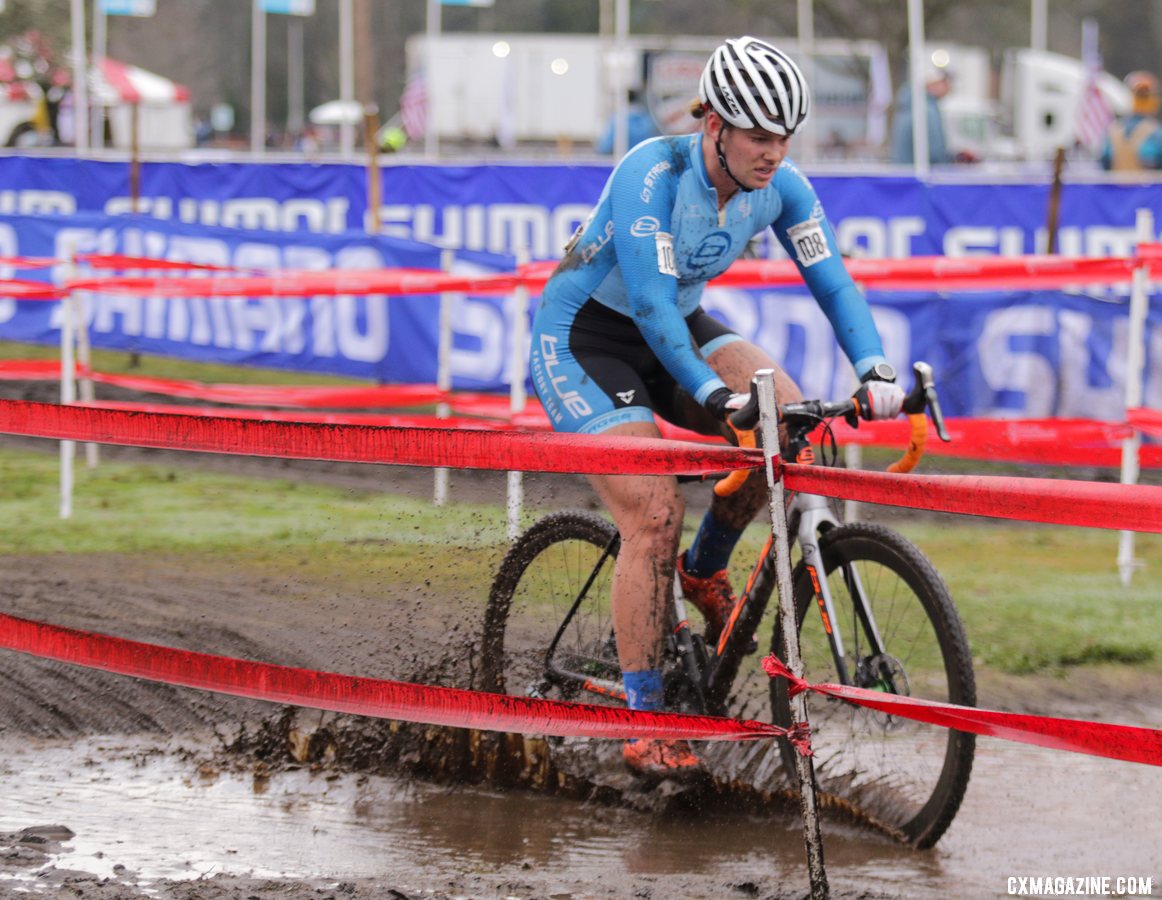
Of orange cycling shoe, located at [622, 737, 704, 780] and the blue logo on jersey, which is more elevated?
the blue logo on jersey

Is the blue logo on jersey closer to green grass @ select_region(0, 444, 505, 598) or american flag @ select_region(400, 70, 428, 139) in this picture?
green grass @ select_region(0, 444, 505, 598)

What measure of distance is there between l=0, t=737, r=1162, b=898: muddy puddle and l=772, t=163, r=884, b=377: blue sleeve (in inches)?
56.7

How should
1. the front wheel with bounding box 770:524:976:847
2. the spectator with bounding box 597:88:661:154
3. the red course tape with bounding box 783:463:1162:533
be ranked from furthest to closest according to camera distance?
1. the spectator with bounding box 597:88:661:154
2. the front wheel with bounding box 770:524:976:847
3. the red course tape with bounding box 783:463:1162:533

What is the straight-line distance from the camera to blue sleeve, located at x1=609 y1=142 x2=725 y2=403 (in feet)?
13.7

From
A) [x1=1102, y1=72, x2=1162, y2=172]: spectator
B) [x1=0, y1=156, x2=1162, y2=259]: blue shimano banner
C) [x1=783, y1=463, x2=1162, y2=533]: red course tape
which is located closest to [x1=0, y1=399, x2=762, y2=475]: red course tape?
[x1=783, y1=463, x2=1162, y2=533]: red course tape

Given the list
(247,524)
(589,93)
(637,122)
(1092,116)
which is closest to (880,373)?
(247,524)

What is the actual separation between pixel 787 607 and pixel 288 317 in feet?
24.3

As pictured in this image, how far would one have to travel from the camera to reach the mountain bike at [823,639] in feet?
13.1

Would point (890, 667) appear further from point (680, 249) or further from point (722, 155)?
point (722, 155)

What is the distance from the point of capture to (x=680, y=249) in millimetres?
4406

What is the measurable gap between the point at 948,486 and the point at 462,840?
5.51ft

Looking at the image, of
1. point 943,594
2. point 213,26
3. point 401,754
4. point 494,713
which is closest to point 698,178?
point 943,594

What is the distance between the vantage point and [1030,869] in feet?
12.9

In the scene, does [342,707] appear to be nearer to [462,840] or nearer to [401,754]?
[462,840]
